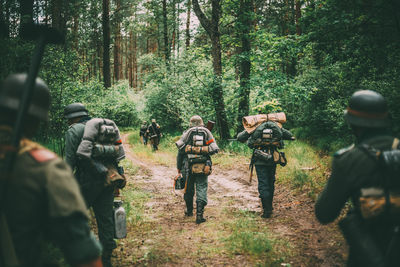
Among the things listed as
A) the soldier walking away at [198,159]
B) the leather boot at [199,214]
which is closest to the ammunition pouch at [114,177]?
the soldier walking away at [198,159]

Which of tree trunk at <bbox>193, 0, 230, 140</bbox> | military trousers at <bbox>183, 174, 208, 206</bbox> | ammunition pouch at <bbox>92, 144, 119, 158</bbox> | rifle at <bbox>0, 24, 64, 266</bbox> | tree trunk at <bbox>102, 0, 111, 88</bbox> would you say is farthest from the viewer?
tree trunk at <bbox>102, 0, 111, 88</bbox>

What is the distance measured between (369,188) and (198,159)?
4.28m

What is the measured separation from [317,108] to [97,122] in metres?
12.4

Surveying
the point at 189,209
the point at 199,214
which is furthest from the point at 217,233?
the point at 189,209

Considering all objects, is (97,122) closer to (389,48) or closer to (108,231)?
(108,231)

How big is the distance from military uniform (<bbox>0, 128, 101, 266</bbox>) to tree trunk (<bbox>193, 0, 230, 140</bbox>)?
528 inches

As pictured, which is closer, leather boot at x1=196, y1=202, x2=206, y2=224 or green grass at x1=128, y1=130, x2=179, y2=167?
leather boot at x1=196, y1=202, x2=206, y2=224

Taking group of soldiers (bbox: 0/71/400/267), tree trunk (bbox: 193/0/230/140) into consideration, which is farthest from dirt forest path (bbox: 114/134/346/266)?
tree trunk (bbox: 193/0/230/140)

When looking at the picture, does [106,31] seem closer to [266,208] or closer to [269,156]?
[269,156]

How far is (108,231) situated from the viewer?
4164mm

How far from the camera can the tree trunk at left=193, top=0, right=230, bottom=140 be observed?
48.3 feet

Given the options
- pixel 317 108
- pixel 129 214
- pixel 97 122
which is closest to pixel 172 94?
pixel 317 108

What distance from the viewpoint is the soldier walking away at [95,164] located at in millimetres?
4031

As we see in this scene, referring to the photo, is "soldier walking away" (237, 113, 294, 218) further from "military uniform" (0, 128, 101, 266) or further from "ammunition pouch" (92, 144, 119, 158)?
"military uniform" (0, 128, 101, 266)
